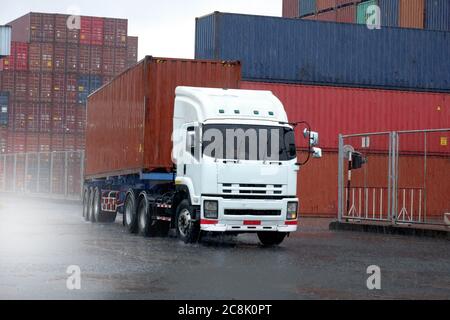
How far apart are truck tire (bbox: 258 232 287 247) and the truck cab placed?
9 cm

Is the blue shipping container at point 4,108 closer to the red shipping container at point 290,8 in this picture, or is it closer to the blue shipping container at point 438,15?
the red shipping container at point 290,8

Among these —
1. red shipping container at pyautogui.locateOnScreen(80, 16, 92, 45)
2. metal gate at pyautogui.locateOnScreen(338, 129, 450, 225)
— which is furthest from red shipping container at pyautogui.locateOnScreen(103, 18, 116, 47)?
metal gate at pyautogui.locateOnScreen(338, 129, 450, 225)

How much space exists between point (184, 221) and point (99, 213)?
8.08 meters

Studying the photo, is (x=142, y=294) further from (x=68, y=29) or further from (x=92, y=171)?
(x=68, y=29)

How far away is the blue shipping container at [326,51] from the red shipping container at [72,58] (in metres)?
21.3

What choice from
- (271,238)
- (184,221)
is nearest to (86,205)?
(184,221)

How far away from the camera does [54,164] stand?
46.7 metres

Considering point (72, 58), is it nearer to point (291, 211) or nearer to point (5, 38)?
point (5, 38)

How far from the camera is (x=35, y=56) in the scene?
53344 mm

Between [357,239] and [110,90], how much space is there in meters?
→ 7.95

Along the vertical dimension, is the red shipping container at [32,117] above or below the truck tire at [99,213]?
above

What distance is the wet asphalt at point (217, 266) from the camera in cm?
982

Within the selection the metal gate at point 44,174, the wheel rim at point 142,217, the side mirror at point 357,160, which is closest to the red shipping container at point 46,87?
the metal gate at point 44,174
